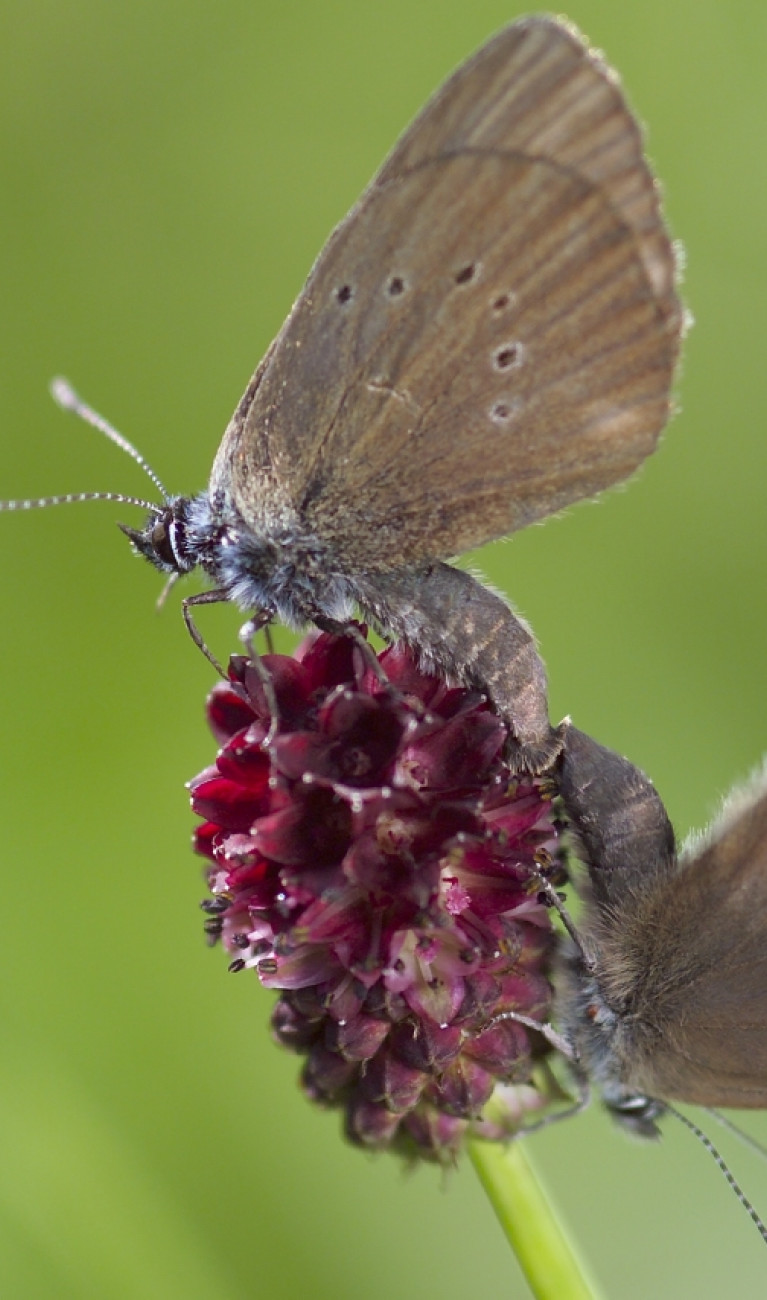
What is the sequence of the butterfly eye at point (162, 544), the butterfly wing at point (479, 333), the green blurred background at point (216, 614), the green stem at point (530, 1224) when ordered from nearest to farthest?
the butterfly wing at point (479, 333) → the green stem at point (530, 1224) → the butterfly eye at point (162, 544) → the green blurred background at point (216, 614)

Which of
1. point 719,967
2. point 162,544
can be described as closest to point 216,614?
point 162,544

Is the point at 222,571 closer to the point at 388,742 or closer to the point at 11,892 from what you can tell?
the point at 388,742

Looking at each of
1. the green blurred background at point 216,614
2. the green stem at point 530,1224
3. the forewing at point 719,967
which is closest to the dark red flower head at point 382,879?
the green stem at point 530,1224

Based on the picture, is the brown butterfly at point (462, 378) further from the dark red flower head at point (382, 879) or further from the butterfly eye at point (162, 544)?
the dark red flower head at point (382, 879)

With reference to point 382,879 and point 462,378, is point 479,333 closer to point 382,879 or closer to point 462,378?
point 462,378

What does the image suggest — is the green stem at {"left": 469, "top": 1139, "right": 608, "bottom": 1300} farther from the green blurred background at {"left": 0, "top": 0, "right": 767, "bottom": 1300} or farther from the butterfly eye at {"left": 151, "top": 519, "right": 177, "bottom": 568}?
the green blurred background at {"left": 0, "top": 0, "right": 767, "bottom": 1300}

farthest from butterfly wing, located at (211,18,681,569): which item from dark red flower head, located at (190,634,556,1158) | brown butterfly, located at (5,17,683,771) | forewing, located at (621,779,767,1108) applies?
forewing, located at (621,779,767,1108)

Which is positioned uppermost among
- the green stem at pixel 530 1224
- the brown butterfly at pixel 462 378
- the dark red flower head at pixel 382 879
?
the brown butterfly at pixel 462 378

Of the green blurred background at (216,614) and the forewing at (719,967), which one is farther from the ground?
the green blurred background at (216,614)
